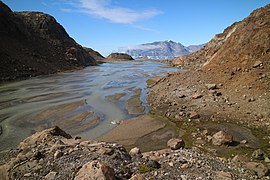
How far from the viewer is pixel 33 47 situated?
7231cm

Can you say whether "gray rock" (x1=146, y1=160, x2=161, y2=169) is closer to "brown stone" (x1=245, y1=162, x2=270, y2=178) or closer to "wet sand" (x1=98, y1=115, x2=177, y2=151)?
"brown stone" (x1=245, y1=162, x2=270, y2=178)

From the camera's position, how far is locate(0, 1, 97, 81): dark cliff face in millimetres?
50312

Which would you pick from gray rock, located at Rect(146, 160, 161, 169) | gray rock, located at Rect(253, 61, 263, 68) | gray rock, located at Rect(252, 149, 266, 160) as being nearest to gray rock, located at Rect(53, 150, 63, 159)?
gray rock, located at Rect(146, 160, 161, 169)

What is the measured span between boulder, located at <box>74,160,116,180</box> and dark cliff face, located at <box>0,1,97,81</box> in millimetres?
40851

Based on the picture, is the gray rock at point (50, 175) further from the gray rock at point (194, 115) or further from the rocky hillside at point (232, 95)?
the gray rock at point (194, 115)

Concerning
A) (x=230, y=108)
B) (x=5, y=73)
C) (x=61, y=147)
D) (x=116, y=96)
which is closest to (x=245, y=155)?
(x=230, y=108)

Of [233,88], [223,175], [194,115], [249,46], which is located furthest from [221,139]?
[249,46]

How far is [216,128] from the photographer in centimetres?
1673

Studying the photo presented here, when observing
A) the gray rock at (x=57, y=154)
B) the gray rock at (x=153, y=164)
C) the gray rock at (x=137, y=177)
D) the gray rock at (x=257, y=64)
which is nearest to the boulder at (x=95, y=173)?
the gray rock at (x=137, y=177)

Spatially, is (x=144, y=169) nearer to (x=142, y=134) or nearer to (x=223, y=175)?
(x=223, y=175)

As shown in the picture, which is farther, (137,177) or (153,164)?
(153,164)

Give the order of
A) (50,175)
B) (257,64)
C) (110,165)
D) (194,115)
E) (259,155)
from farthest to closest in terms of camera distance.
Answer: (257,64)
(194,115)
(259,155)
(110,165)
(50,175)

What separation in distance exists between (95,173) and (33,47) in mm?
74154

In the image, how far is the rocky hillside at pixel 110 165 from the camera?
27.7ft
